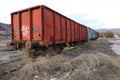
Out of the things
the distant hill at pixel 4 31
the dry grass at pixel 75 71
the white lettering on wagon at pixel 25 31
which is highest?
the distant hill at pixel 4 31

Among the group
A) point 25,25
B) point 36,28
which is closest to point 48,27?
point 36,28

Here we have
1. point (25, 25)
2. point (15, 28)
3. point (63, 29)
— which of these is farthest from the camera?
point (63, 29)

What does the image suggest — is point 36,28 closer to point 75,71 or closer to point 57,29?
point 57,29

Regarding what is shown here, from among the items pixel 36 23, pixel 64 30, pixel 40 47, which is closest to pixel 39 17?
pixel 36 23

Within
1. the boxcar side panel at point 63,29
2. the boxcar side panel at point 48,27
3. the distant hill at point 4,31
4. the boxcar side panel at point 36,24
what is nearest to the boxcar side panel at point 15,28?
the boxcar side panel at point 36,24

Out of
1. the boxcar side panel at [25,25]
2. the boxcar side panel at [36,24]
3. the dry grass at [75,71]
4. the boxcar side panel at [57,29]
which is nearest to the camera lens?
the dry grass at [75,71]

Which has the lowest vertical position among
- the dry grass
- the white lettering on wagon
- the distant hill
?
the dry grass

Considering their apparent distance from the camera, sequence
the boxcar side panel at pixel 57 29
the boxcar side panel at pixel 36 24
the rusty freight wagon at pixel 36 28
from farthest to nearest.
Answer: the boxcar side panel at pixel 57 29, the boxcar side panel at pixel 36 24, the rusty freight wagon at pixel 36 28

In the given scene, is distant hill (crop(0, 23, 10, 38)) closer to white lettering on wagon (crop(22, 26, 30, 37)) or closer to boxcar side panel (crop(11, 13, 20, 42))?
boxcar side panel (crop(11, 13, 20, 42))

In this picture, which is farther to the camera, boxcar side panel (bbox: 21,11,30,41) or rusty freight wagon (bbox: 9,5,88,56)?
boxcar side panel (bbox: 21,11,30,41)

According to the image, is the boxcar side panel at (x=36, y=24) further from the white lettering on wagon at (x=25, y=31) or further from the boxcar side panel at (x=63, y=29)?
the boxcar side panel at (x=63, y=29)

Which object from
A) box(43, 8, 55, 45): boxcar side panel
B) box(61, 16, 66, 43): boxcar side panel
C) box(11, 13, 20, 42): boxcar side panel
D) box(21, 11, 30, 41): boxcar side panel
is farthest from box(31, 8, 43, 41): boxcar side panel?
box(61, 16, 66, 43): boxcar side panel

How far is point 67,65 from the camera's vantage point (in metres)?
7.31

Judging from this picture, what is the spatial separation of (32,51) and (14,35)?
256 centimetres
